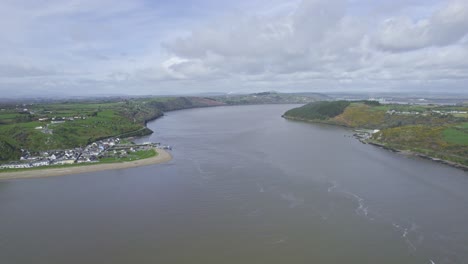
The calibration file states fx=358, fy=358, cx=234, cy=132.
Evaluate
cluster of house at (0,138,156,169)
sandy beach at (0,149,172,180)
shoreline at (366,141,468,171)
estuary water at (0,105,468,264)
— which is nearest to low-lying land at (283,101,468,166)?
shoreline at (366,141,468,171)

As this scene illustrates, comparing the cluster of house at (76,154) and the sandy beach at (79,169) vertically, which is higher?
the cluster of house at (76,154)

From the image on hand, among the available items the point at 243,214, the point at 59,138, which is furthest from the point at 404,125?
the point at 59,138

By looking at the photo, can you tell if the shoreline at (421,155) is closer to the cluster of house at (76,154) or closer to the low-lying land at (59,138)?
the cluster of house at (76,154)

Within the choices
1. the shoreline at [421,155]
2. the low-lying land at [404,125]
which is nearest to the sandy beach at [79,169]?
the shoreline at [421,155]

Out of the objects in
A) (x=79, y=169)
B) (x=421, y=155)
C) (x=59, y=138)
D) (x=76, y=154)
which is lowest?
(x=79, y=169)

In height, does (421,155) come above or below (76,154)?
above

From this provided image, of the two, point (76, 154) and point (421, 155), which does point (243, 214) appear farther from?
point (421, 155)
